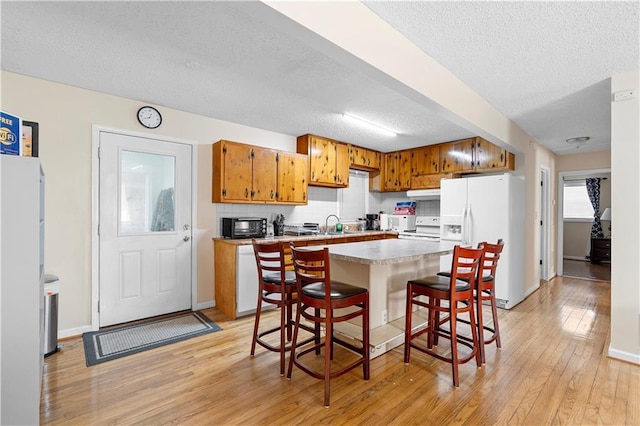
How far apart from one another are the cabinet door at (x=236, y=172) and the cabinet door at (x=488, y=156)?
3.42m

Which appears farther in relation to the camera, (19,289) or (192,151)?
(192,151)

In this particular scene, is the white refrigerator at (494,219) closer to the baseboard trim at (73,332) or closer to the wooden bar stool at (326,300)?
→ the wooden bar stool at (326,300)

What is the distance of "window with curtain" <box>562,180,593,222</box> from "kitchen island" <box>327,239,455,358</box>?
24.7ft

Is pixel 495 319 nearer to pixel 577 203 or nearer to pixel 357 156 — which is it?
pixel 357 156

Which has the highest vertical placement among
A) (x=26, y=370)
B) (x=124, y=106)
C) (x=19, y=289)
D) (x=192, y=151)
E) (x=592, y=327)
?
(x=124, y=106)

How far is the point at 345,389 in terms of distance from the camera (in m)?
2.14

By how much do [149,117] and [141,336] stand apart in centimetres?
234

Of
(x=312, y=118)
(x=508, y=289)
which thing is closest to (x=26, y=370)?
(x=312, y=118)

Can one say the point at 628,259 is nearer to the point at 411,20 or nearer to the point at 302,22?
the point at 411,20

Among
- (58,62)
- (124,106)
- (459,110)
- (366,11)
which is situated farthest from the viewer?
(124,106)

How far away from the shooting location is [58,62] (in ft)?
8.25

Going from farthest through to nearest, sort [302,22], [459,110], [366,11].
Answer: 1. [459,110]
2. [366,11]
3. [302,22]

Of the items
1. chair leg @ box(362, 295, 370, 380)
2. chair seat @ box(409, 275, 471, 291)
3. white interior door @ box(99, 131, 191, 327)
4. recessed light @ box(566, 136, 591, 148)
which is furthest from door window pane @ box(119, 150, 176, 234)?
recessed light @ box(566, 136, 591, 148)

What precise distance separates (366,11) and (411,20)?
311mm
